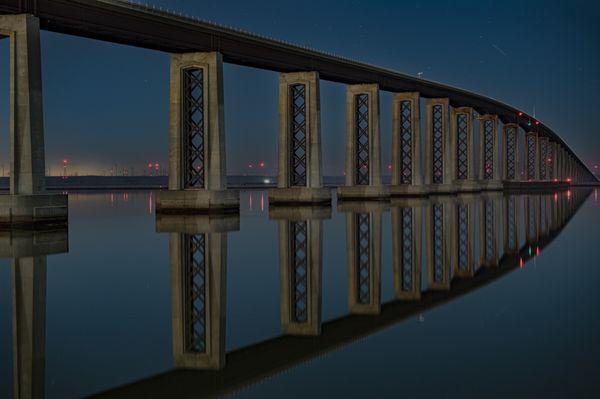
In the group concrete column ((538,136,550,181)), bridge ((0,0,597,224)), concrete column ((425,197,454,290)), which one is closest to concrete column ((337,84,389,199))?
bridge ((0,0,597,224))

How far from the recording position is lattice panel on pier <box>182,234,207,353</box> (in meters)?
9.35

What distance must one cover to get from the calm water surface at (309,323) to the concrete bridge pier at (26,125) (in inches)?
479

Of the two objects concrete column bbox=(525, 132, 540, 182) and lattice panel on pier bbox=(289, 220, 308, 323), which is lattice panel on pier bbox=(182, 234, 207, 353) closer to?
lattice panel on pier bbox=(289, 220, 308, 323)

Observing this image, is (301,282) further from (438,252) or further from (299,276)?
(438,252)

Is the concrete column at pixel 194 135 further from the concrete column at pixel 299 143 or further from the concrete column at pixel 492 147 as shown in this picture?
the concrete column at pixel 492 147

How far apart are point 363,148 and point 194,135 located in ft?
88.8

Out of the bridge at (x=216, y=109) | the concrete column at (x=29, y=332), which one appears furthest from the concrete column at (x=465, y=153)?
the concrete column at (x=29, y=332)

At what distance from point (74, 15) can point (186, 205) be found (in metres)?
13.7

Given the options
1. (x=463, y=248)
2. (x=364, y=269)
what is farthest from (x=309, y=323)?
(x=463, y=248)

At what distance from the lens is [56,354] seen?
8.46m

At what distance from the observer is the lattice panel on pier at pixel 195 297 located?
935cm

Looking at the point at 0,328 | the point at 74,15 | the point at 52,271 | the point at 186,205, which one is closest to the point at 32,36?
the point at 74,15

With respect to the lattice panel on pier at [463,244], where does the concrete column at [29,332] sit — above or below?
below

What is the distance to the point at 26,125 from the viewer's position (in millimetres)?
32875
